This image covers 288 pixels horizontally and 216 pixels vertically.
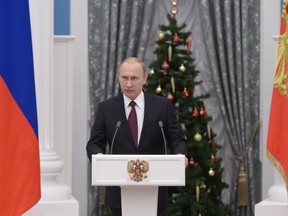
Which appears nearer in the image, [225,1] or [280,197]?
[280,197]

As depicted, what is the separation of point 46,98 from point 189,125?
172 cm

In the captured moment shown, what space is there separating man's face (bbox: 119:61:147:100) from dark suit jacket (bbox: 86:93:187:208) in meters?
0.17

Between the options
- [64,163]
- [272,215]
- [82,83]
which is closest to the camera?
[272,215]

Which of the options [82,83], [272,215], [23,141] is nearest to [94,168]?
[23,141]

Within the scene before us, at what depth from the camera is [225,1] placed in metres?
9.27

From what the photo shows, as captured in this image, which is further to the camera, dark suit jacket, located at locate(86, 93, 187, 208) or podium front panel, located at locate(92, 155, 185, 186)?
dark suit jacket, located at locate(86, 93, 187, 208)

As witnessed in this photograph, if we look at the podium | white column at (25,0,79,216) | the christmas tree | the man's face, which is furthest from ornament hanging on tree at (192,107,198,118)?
the podium

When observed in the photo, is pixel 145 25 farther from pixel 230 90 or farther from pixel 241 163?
pixel 241 163

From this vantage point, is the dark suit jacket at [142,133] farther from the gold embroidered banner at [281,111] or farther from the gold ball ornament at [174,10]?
the gold ball ornament at [174,10]

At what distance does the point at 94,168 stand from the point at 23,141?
732mm

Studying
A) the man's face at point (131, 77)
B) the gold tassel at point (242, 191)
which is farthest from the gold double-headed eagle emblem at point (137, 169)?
the gold tassel at point (242, 191)

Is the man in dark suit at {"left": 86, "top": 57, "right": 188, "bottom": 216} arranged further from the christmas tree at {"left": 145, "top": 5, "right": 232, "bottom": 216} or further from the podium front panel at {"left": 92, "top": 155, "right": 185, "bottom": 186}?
the christmas tree at {"left": 145, "top": 5, "right": 232, "bottom": 216}

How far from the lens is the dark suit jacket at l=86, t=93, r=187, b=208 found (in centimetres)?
562

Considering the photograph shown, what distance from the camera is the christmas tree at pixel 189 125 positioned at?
831cm
